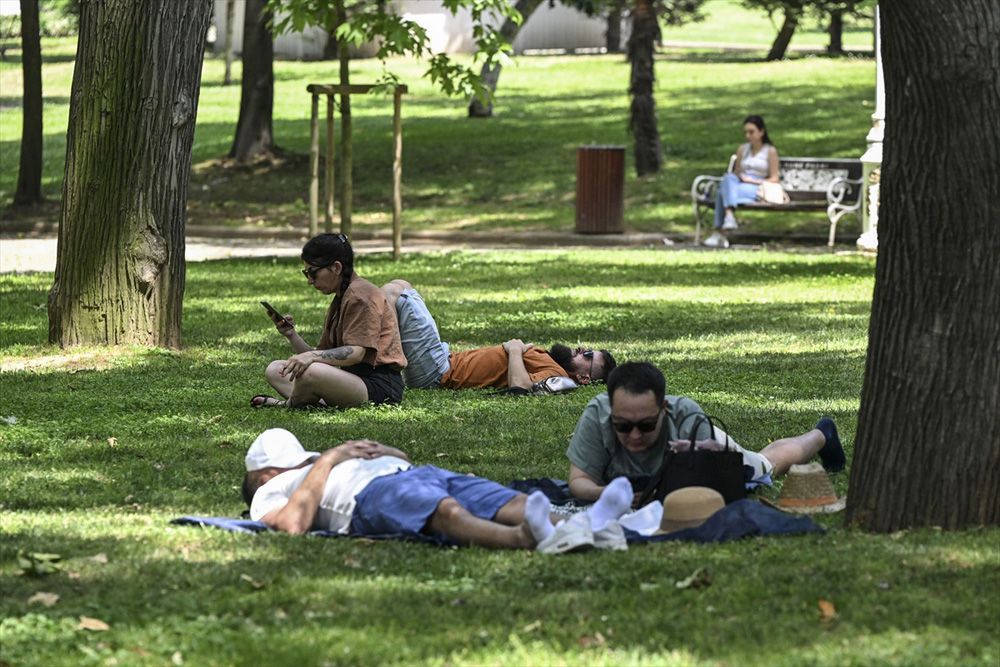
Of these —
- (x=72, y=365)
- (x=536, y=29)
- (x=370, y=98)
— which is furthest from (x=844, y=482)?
(x=536, y=29)

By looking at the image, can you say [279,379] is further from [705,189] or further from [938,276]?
[705,189]

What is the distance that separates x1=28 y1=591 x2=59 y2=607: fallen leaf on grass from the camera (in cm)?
549

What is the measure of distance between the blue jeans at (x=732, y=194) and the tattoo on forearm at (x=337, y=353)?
38.3 ft

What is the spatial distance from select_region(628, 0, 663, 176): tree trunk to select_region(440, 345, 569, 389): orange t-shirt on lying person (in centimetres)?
1433

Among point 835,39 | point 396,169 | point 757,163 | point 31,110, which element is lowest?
point 396,169

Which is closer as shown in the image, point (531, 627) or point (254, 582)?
point (531, 627)

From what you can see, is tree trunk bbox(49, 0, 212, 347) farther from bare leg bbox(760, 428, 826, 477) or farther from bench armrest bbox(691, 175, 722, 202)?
bench armrest bbox(691, 175, 722, 202)

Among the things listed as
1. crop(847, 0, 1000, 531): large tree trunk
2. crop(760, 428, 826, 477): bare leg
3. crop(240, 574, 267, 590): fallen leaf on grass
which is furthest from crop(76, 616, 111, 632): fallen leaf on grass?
crop(760, 428, 826, 477): bare leg

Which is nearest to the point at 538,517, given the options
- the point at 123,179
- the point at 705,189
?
the point at 123,179

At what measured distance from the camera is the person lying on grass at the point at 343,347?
9.28m

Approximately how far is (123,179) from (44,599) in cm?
681

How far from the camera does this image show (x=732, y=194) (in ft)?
67.3

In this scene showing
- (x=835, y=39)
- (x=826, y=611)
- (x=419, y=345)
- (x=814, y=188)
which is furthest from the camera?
(x=835, y=39)

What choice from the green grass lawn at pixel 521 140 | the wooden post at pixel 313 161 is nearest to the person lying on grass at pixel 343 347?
the wooden post at pixel 313 161
